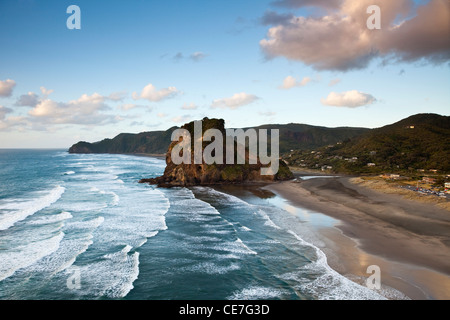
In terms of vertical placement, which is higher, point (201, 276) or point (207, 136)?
point (207, 136)

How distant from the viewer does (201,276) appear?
18.5 metres

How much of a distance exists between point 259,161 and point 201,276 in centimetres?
6069

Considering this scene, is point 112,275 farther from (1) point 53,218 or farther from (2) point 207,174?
(2) point 207,174

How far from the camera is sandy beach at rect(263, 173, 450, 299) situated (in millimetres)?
17578

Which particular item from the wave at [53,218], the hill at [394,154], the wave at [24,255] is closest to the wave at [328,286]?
the wave at [24,255]

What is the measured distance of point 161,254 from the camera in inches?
883

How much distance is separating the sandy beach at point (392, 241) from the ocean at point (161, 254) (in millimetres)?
2026

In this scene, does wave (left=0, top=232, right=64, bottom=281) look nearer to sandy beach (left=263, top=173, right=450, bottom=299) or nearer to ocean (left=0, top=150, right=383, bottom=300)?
ocean (left=0, top=150, right=383, bottom=300)

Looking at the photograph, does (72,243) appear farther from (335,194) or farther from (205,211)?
(335,194)

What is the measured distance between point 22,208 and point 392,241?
44.4 m

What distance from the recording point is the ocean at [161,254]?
16547 millimetres
